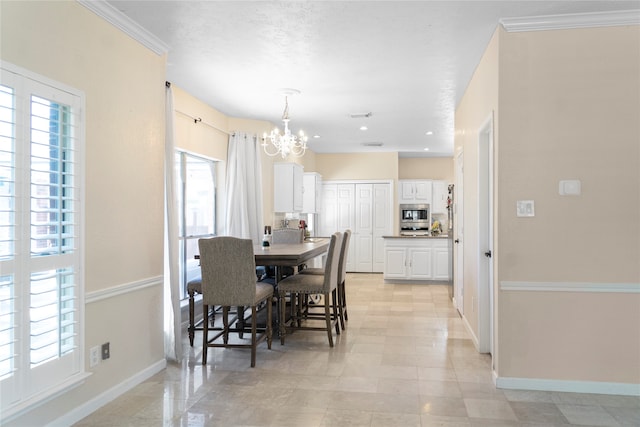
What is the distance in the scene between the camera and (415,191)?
1008 centimetres

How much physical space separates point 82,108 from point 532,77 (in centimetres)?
291

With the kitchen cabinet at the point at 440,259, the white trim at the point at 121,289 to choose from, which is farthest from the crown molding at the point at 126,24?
the kitchen cabinet at the point at 440,259

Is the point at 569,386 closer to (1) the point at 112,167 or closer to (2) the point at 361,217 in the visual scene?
(1) the point at 112,167

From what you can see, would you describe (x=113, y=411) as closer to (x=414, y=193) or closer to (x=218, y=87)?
(x=218, y=87)

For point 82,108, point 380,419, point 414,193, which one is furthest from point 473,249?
point 414,193

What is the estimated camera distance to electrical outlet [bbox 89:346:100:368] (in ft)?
9.26

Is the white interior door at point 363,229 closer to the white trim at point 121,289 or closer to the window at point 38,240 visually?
the white trim at point 121,289

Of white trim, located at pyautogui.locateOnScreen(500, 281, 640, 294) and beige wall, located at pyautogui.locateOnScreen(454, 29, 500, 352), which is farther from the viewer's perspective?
beige wall, located at pyautogui.locateOnScreen(454, 29, 500, 352)

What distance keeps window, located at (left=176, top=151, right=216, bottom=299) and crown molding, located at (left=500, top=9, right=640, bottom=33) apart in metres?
3.59

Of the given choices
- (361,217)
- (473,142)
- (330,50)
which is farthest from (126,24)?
(361,217)

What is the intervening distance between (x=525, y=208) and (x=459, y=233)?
95.9 inches

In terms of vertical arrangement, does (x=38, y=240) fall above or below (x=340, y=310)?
above

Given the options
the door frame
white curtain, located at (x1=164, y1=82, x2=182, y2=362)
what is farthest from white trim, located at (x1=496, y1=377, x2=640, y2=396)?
white curtain, located at (x1=164, y1=82, x2=182, y2=362)

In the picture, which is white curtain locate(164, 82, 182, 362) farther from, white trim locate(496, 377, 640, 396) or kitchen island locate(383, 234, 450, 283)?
kitchen island locate(383, 234, 450, 283)
